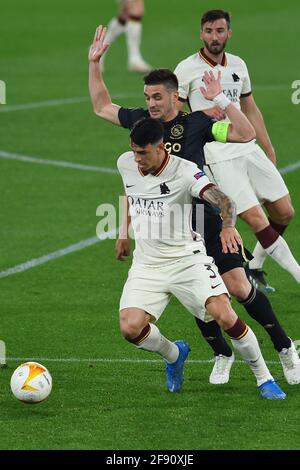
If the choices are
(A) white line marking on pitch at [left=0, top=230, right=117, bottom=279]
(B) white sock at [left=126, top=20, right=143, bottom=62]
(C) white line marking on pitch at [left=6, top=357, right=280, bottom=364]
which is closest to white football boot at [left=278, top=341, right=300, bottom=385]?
(C) white line marking on pitch at [left=6, top=357, right=280, bottom=364]

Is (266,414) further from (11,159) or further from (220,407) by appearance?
(11,159)

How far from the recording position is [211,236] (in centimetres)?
988

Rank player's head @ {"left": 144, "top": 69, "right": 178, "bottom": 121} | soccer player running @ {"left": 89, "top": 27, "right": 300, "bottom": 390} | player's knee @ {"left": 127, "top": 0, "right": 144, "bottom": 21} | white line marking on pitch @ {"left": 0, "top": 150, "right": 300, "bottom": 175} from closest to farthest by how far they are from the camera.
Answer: player's head @ {"left": 144, "top": 69, "right": 178, "bottom": 121}, soccer player running @ {"left": 89, "top": 27, "right": 300, "bottom": 390}, white line marking on pitch @ {"left": 0, "top": 150, "right": 300, "bottom": 175}, player's knee @ {"left": 127, "top": 0, "right": 144, "bottom": 21}

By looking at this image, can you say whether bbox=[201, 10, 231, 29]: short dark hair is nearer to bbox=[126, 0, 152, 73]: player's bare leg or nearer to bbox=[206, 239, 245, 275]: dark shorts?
bbox=[206, 239, 245, 275]: dark shorts

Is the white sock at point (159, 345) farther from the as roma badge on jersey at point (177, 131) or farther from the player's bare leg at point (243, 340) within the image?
the as roma badge on jersey at point (177, 131)

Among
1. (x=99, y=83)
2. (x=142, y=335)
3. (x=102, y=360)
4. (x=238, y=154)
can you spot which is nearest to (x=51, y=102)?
(x=238, y=154)

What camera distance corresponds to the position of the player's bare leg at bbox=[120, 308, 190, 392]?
362 inches

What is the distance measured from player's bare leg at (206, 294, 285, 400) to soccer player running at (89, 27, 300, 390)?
47cm

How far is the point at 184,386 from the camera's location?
9.72 meters

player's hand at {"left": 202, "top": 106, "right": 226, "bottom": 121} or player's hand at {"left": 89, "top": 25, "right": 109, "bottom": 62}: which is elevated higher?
player's hand at {"left": 89, "top": 25, "right": 109, "bottom": 62}

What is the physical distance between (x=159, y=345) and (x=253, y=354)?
0.69 metres

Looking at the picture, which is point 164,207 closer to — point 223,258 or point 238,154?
point 223,258

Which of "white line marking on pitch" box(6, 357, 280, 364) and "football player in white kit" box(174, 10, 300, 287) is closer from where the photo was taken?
"white line marking on pitch" box(6, 357, 280, 364)

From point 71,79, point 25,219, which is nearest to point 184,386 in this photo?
point 25,219
